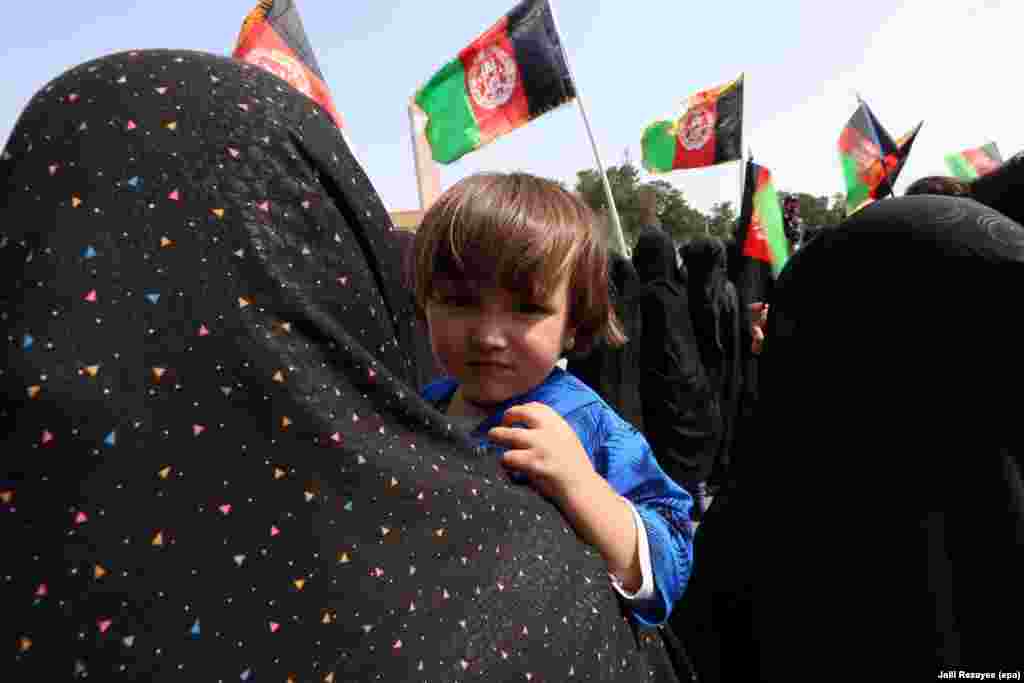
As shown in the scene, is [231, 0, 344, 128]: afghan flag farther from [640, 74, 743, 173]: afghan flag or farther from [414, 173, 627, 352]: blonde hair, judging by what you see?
[640, 74, 743, 173]: afghan flag

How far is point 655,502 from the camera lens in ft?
3.71

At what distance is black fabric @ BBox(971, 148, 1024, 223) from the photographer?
4.16 feet

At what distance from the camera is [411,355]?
31.9 inches

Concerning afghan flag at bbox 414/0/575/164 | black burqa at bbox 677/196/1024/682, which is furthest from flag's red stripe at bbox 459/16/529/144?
black burqa at bbox 677/196/1024/682

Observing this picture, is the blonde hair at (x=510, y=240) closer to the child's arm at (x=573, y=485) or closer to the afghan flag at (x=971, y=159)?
the child's arm at (x=573, y=485)

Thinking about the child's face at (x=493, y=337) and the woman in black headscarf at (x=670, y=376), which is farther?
the woman in black headscarf at (x=670, y=376)

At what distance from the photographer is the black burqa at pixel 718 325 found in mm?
5215

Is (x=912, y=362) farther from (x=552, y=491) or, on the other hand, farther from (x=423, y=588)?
(x=423, y=588)

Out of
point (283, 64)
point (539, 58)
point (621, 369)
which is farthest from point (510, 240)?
point (539, 58)

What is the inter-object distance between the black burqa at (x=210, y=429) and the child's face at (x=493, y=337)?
0.53 meters

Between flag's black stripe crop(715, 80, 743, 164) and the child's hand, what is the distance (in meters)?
6.92

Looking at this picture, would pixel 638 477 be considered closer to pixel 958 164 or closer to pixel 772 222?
pixel 772 222

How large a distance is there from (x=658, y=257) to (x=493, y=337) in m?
3.68

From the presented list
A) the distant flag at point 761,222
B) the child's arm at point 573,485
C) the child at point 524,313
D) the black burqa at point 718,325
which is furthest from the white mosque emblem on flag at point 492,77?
the child's arm at point 573,485
